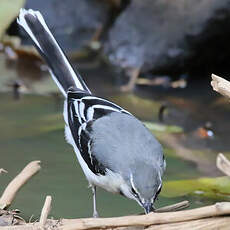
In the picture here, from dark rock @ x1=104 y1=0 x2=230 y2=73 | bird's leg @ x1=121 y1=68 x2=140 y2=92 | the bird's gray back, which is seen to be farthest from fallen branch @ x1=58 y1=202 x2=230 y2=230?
dark rock @ x1=104 y1=0 x2=230 y2=73

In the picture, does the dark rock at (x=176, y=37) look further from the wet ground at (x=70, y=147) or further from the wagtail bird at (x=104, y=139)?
the wagtail bird at (x=104, y=139)

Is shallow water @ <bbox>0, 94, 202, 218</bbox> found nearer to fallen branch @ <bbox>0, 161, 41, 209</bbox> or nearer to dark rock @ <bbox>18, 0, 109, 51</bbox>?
fallen branch @ <bbox>0, 161, 41, 209</bbox>

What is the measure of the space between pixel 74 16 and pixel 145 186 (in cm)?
555

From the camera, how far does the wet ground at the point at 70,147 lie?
16.9ft

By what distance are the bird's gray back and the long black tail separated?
2.01 feet

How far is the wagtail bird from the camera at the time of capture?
3.92 meters

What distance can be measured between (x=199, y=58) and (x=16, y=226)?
15.6 ft

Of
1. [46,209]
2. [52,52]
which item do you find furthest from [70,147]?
[46,209]

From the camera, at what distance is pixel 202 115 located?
696 centimetres

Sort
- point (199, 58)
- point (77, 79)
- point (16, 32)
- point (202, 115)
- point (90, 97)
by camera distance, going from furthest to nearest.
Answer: point (16, 32) < point (199, 58) < point (202, 115) < point (77, 79) < point (90, 97)

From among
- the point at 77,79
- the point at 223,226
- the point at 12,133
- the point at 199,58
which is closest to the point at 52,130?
the point at 12,133

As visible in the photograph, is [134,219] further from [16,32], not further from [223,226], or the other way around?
[16,32]

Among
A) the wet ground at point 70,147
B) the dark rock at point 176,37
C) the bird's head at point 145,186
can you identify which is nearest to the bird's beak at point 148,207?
the bird's head at point 145,186

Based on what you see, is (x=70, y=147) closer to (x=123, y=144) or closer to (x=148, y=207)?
(x=123, y=144)
